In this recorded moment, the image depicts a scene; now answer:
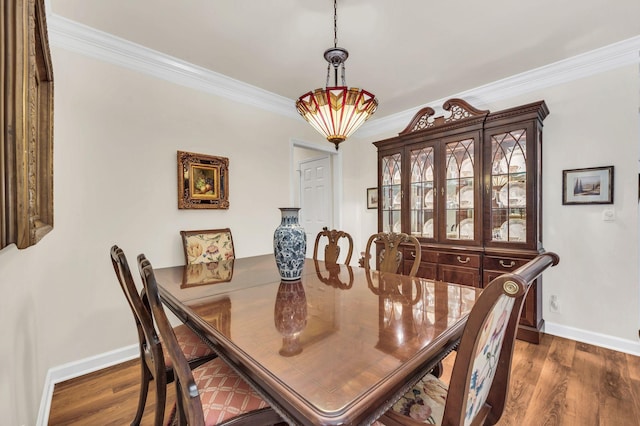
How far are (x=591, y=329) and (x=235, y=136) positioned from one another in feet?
12.6

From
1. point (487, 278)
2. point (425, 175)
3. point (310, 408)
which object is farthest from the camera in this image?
point (425, 175)

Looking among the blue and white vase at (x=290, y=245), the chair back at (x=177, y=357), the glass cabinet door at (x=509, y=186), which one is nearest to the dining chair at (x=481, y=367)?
the chair back at (x=177, y=357)

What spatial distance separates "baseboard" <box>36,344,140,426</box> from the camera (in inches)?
67.4

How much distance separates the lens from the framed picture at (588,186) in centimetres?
240

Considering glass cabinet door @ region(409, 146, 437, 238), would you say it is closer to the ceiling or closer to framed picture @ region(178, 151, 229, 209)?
the ceiling

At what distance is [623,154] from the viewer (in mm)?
2344

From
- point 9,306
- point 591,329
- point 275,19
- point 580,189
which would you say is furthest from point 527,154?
point 9,306

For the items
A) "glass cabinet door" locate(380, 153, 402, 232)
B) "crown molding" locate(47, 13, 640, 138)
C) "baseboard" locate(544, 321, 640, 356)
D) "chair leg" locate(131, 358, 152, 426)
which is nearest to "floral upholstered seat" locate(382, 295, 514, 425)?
"chair leg" locate(131, 358, 152, 426)

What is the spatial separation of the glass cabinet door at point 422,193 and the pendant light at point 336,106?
1.62 meters

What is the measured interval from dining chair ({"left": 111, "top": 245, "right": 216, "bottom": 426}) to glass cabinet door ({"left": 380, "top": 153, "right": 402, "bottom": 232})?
2614 millimetres

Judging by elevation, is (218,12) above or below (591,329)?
above

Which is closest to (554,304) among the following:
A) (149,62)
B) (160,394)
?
(160,394)

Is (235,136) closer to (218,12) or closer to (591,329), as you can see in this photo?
(218,12)

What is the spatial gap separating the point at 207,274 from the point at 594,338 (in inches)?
129
